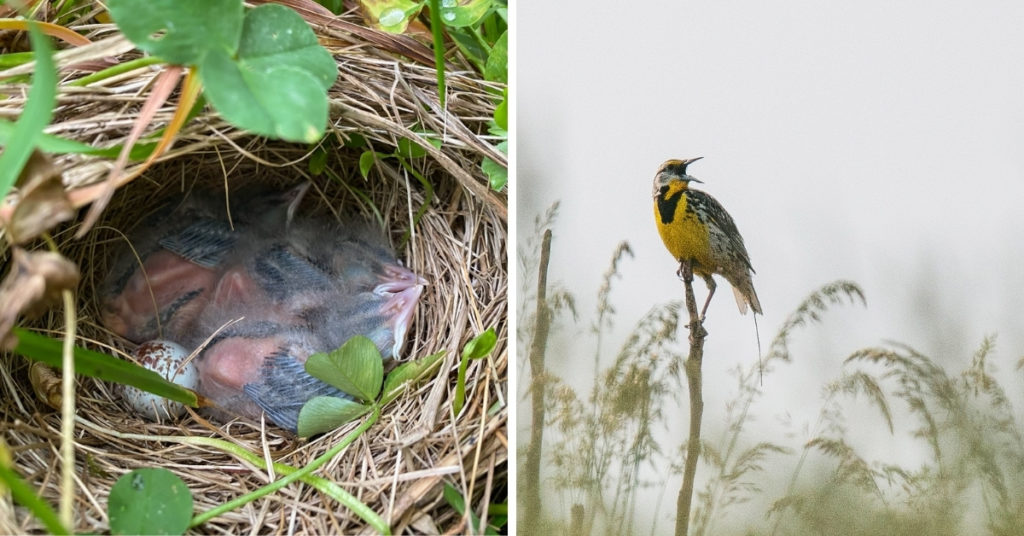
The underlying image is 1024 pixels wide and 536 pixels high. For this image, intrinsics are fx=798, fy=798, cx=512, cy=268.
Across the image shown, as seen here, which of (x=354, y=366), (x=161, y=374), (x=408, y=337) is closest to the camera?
(x=354, y=366)

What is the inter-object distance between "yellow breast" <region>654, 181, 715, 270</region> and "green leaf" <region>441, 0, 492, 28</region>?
35cm

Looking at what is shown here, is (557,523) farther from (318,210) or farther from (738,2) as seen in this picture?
(318,210)

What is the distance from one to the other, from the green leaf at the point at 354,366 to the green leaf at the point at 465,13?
41cm

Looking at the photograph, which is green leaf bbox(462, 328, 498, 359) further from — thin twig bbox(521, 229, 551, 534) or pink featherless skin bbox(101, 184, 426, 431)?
pink featherless skin bbox(101, 184, 426, 431)

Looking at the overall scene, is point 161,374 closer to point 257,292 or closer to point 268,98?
point 257,292

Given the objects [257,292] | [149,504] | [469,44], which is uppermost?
[469,44]

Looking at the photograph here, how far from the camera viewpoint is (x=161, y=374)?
3.80ft

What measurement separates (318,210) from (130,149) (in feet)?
2.30

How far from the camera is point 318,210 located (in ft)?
4.67

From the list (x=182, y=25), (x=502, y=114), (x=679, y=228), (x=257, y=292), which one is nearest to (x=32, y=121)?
(x=182, y=25)

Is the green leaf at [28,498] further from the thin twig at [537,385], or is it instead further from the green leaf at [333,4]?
the green leaf at [333,4]

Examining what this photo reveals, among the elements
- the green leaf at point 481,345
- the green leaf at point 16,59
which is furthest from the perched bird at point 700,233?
the green leaf at point 16,59

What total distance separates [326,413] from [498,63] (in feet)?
1.60

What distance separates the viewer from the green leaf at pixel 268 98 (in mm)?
661
